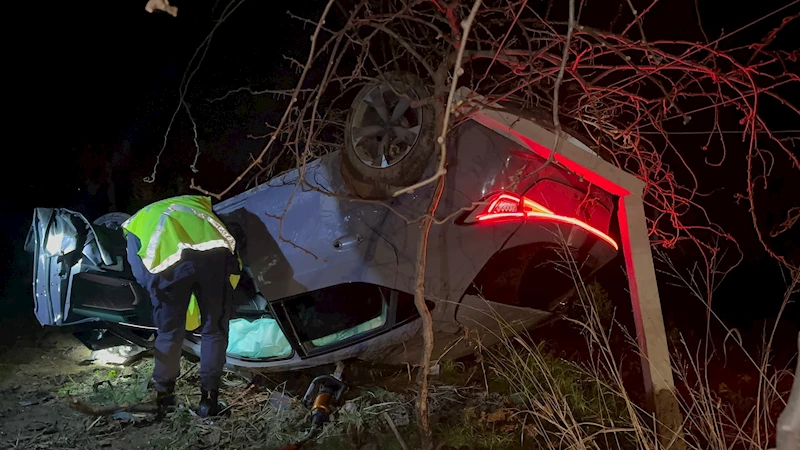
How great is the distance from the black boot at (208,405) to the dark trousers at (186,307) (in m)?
0.05

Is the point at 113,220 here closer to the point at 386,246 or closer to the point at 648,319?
the point at 386,246

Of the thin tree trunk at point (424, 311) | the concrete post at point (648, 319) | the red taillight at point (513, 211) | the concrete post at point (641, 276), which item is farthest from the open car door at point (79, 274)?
the concrete post at point (648, 319)

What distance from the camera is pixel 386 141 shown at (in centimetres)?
344

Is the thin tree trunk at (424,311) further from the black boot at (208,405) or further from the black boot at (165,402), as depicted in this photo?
the black boot at (165,402)

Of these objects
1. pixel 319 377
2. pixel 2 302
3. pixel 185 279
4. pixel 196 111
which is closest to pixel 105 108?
pixel 196 111

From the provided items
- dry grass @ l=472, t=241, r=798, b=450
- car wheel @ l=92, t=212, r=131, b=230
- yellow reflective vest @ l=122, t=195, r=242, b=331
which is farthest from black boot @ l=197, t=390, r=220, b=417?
car wheel @ l=92, t=212, r=131, b=230

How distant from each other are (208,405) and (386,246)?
66.8 inches

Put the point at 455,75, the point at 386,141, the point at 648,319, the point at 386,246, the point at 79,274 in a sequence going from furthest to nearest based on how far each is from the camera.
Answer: the point at 79,274, the point at 386,246, the point at 386,141, the point at 648,319, the point at 455,75

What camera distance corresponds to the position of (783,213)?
7184 millimetres

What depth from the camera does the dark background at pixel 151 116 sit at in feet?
24.0

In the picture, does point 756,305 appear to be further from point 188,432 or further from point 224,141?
point 224,141

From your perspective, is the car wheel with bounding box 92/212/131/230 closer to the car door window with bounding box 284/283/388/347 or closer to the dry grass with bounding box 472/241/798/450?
the car door window with bounding box 284/283/388/347

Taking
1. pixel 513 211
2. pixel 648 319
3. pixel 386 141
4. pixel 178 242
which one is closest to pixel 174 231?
pixel 178 242

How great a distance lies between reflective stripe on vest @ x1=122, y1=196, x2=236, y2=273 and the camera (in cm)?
358
